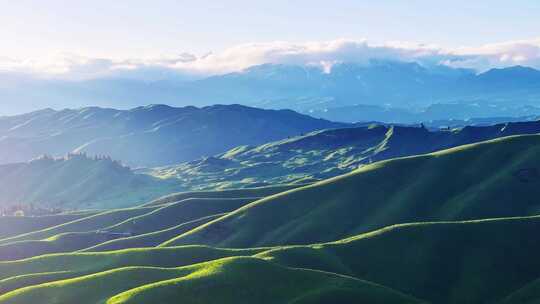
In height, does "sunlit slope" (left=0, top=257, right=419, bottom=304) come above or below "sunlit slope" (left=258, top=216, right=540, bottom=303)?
above


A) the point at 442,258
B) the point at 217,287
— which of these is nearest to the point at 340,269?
the point at 442,258

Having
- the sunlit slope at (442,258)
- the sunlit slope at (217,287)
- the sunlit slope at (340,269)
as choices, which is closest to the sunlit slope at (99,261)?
the sunlit slope at (340,269)

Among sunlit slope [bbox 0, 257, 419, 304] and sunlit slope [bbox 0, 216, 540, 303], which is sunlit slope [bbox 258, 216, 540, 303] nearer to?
sunlit slope [bbox 0, 216, 540, 303]

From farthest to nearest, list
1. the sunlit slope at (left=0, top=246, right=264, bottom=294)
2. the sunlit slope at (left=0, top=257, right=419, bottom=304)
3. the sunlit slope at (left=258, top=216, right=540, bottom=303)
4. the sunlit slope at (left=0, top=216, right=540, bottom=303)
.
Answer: the sunlit slope at (left=0, top=246, right=264, bottom=294) < the sunlit slope at (left=258, top=216, right=540, bottom=303) < the sunlit slope at (left=0, top=216, right=540, bottom=303) < the sunlit slope at (left=0, top=257, right=419, bottom=304)

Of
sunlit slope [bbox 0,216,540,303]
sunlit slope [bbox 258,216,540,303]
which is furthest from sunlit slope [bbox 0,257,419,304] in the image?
sunlit slope [bbox 258,216,540,303]

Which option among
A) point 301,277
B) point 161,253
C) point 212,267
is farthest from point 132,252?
point 301,277

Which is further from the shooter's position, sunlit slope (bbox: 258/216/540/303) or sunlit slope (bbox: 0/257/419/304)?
sunlit slope (bbox: 258/216/540/303)

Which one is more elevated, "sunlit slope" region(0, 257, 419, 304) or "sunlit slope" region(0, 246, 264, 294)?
"sunlit slope" region(0, 257, 419, 304)

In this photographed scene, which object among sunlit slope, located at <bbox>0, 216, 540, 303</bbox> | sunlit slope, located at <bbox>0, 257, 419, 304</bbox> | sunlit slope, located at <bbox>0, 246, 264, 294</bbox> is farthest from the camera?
sunlit slope, located at <bbox>0, 246, 264, 294</bbox>

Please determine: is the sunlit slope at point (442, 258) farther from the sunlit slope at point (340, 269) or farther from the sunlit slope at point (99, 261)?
the sunlit slope at point (99, 261)
